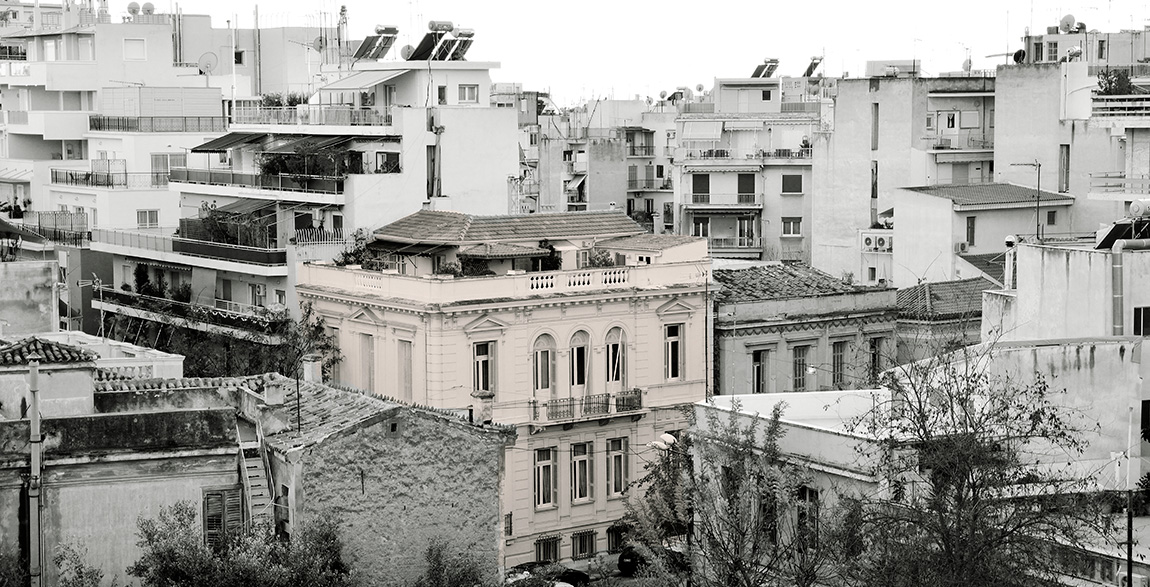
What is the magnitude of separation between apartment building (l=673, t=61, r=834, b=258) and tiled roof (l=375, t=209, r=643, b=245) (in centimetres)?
2695

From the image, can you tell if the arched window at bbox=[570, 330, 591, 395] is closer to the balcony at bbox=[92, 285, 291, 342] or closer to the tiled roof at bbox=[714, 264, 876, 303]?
the tiled roof at bbox=[714, 264, 876, 303]

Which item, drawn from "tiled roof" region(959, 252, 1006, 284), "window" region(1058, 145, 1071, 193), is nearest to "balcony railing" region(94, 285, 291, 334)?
"tiled roof" region(959, 252, 1006, 284)

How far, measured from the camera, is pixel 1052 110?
6512 centimetres

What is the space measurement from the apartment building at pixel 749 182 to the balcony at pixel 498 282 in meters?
29.9

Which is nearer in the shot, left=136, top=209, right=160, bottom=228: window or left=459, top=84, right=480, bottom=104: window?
left=459, top=84, right=480, bottom=104: window

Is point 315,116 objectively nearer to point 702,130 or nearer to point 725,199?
point 725,199

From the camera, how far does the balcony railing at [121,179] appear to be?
71562 mm

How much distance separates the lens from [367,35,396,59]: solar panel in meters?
Result: 68.0

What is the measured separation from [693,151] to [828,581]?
189 ft

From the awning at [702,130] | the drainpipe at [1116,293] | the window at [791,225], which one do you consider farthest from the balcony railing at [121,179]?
the drainpipe at [1116,293]

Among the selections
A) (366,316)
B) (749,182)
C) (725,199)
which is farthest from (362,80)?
(749,182)

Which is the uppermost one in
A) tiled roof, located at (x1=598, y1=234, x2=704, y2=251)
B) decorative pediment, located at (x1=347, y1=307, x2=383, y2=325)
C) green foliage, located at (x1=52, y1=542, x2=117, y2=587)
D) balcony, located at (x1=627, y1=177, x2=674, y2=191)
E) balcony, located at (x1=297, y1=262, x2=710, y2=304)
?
balcony, located at (x1=627, y1=177, x2=674, y2=191)

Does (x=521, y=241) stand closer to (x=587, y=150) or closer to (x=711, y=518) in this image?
(x=711, y=518)

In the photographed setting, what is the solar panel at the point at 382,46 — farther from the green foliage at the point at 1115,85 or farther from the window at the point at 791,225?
the green foliage at the point at 1115,85
